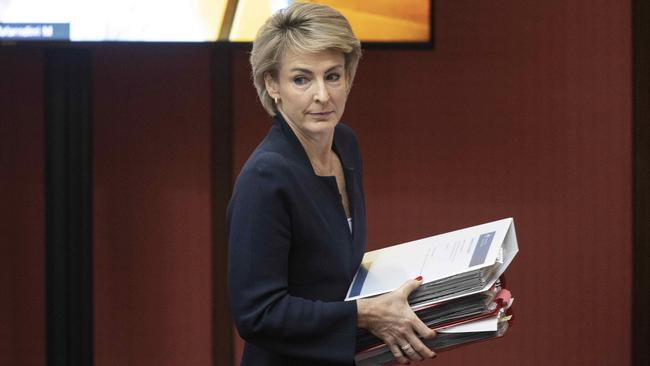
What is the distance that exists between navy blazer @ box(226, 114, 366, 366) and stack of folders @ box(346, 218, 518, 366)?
47mm

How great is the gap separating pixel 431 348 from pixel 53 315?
6.20 feet

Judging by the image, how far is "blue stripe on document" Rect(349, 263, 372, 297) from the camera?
1491mm

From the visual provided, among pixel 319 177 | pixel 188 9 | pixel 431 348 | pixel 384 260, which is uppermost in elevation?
pixel 188 9

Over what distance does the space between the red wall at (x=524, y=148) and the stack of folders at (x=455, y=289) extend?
188 cm

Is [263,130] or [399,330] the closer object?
[399,330]

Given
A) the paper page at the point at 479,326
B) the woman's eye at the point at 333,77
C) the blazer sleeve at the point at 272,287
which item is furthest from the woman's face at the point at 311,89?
the paper page at the point at 479,326

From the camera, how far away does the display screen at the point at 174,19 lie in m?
2.96

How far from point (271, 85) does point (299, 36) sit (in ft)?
0.34

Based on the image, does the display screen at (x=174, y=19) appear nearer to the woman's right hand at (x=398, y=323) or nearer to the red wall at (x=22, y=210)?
the red wall at (x=22, y=210)

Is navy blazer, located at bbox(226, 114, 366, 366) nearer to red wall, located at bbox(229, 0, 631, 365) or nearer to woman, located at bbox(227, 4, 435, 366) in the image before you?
woman, located at bbox(227, 4, 435, 366)

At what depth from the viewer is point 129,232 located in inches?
135

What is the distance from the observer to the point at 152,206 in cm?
342

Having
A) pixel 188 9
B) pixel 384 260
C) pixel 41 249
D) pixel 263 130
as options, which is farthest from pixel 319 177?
pixel 41 249

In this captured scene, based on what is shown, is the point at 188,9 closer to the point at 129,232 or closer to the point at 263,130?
the point at 263,130
